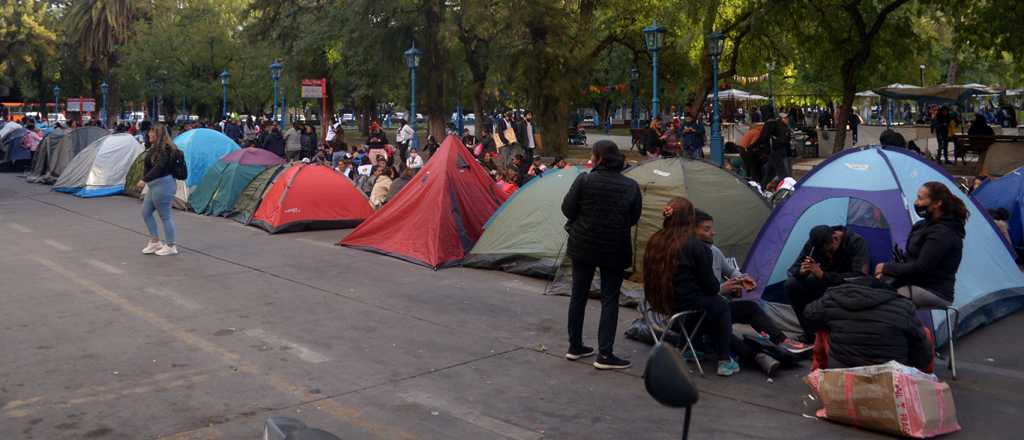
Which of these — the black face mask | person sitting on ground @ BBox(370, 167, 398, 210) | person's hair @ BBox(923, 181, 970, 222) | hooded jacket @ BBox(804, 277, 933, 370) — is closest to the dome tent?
person sitting on ground @ BBox(370, 167, 398, 210)

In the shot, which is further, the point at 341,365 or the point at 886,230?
the point at 886,230

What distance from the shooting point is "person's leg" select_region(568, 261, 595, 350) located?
7320 mm

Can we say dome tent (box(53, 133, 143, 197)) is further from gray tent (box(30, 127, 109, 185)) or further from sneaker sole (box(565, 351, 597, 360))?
sneaker sole (box(565, 351, 597, 360))

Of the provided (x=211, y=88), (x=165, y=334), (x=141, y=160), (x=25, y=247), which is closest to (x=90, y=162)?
(x=141, y=160)

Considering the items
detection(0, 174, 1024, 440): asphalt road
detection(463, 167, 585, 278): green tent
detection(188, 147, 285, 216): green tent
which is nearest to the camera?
detection(0, 174, 1024, 440): asphalt road

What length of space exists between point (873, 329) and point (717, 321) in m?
1.26

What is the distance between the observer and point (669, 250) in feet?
23.1

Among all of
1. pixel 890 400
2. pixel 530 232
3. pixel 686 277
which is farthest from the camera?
pixel 530 232

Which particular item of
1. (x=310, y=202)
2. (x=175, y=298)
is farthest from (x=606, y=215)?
(x=310, y=202)

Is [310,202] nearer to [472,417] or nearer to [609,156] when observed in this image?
[609,156]

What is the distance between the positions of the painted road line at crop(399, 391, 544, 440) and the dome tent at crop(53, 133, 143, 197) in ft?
54.6

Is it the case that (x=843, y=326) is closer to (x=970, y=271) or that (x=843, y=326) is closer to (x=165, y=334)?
(x=970, y=271)

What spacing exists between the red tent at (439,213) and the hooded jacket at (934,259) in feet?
19.7

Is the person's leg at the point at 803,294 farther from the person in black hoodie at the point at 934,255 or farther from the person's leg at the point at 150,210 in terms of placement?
the person's leg at the point at 150,210
